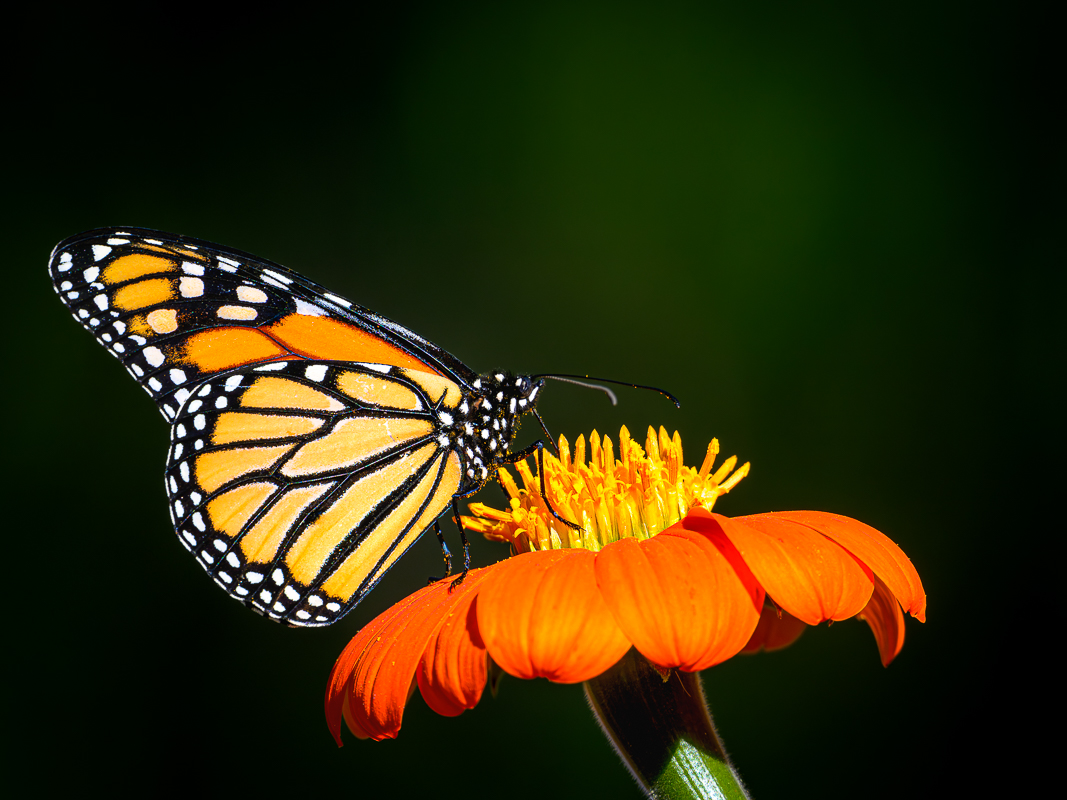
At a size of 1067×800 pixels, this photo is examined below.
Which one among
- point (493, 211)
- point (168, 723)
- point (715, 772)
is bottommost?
point (168, 723)

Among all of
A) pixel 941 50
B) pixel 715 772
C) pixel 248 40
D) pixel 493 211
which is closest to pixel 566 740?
pixel 715 772

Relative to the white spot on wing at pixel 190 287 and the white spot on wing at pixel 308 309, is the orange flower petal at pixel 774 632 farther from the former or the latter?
the white spot on wing at pixel 190 287

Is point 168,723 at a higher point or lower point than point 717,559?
lower

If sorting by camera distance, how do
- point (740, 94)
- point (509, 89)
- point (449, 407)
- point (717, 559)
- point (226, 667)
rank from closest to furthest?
1. point (717, 559)
2. point (449, 407)
3. point (226, 667)
4. point (740, 94)
5. point (509, 89)

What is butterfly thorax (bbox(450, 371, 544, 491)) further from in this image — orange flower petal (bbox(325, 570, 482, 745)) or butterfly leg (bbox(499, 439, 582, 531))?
orange flower petal (bbox(325, 570, 482, 745))

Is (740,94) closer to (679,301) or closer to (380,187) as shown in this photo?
(679,301)

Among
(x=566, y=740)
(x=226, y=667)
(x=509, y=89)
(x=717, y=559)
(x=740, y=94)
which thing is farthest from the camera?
(x=509, y=89)

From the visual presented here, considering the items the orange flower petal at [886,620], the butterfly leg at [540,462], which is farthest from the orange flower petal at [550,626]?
the orange flower petal at [886,620]

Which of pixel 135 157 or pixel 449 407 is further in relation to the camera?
pixel 135 157
